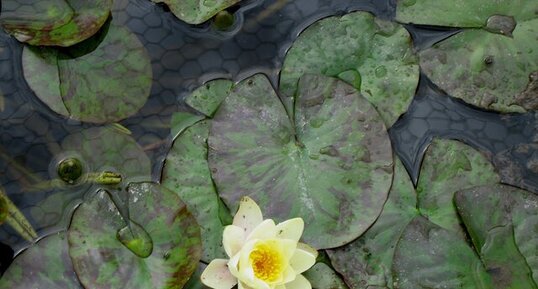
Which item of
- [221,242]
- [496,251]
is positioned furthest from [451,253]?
[221,242]

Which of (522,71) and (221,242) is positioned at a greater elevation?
(522,71)

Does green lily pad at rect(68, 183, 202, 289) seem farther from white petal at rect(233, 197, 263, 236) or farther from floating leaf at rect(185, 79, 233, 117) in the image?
floating leaf at rect(185, 79, 233, 117)

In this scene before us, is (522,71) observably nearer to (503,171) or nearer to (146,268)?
(503,171)

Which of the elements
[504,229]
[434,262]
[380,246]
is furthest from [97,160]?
[504,229]

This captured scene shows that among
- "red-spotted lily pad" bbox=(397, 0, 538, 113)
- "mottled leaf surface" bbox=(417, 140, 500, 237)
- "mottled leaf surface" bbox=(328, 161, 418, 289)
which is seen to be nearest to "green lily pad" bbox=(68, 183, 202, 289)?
"mottled leaf surface" bbox=(328, 161, 418, 289)

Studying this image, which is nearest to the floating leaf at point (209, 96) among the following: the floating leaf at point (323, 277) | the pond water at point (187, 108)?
the pond water at point (187, 108)

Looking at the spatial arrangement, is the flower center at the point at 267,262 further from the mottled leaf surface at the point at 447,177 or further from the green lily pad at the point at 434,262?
the mottled leaf surface at the point at 447,177
